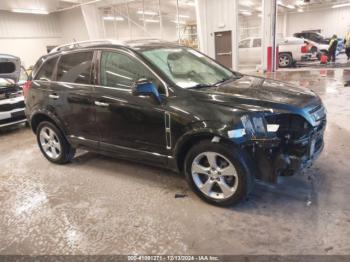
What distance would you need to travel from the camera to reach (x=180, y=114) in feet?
8.89

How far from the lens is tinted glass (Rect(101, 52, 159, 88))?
3.03 metres

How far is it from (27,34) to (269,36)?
584 inches

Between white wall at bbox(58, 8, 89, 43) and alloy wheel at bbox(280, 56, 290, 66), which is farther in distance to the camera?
white wall at bbox(58, 8, 89, 43)

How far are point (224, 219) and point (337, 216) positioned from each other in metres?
0.97

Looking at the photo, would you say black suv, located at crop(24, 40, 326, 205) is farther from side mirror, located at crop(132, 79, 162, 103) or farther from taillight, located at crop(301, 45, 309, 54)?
taillight, located at crop(301, 45, 309, 54)

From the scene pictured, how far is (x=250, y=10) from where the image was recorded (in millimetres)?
24078

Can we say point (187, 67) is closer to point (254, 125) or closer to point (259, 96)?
point (259, 96)

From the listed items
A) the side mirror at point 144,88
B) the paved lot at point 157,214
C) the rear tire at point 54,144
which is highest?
the side mirror at point 144,88

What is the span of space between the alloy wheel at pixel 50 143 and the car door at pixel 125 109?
964mm

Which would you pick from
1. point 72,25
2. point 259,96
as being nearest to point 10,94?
point 259,96

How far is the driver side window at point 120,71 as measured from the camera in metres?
3.02

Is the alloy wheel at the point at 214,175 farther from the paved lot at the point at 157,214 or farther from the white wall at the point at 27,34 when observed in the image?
the white wall at the point at 27,34

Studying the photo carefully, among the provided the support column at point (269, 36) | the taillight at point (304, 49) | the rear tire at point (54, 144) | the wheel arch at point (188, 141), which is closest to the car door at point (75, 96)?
the rear tire at point (54, 144)

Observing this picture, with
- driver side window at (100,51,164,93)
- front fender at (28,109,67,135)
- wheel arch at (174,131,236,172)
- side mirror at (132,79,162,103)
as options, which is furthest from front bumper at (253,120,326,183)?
front fender at (28,109,67,135)
